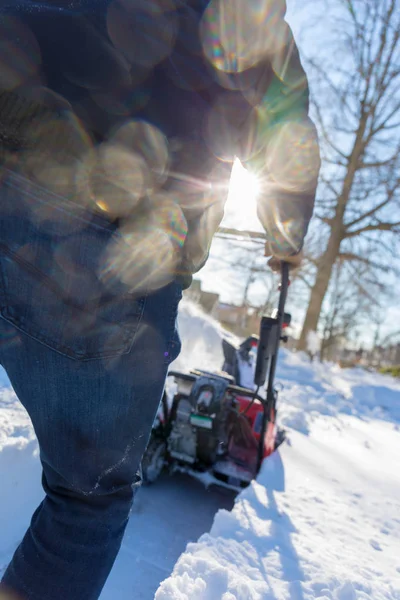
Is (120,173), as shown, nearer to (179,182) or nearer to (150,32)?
(179,182)

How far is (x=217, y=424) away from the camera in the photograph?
221 centimetres

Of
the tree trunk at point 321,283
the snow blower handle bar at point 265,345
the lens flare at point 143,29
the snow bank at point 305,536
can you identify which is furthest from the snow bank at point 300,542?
the tree trunk at point 321,283

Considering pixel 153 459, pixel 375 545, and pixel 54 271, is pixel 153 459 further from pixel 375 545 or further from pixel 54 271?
pixel 54 271

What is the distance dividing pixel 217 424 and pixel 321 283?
1051cm

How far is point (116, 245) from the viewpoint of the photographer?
733 mm

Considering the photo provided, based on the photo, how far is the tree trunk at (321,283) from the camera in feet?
38.8

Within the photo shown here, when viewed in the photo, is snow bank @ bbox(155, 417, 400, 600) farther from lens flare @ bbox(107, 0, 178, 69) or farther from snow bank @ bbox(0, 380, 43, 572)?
lens flare @ bbox(107, 0, 178, 69)

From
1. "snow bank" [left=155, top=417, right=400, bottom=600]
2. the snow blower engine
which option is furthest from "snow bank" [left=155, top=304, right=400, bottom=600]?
the snow blower engine

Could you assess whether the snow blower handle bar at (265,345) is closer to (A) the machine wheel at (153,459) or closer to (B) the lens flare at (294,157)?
(A) the machine wheel at (153,459)

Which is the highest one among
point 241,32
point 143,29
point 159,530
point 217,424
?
point 241,32

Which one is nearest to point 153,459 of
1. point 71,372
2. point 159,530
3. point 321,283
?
point 159,530

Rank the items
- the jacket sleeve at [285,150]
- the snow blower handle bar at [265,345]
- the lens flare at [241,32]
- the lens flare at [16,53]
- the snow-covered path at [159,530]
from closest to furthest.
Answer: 1. the lens flare at [16,53]
2. the lens flare at [241,32]
3. the jacket sleeve at [285,150]
4. the snow-covered path at [159,530]
5. the snow blower handle bar at [265,345]

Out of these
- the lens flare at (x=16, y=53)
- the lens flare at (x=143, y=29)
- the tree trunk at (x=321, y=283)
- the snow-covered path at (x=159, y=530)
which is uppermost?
the tree trunk at (x=321, y=283)

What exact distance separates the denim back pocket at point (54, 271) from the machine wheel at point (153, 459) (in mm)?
1710
